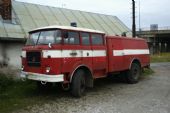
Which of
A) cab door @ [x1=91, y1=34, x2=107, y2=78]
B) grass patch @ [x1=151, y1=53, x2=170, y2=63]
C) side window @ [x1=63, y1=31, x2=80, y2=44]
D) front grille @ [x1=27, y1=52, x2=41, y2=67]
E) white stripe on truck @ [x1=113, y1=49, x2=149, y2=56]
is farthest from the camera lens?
grass patch @ [x1=151, y1=53, x2=170, y2=63]

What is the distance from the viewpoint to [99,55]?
12.9 metres

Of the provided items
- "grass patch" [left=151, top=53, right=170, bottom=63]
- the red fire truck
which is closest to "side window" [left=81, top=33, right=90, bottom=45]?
the red fire truck

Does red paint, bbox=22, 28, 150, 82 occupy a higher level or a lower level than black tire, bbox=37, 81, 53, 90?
higher

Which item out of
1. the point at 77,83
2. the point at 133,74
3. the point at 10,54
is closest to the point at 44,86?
the point at 77,83

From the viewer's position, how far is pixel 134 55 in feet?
51.9

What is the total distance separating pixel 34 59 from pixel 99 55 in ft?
9.75

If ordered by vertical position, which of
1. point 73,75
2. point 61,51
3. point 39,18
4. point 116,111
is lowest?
point 116,111

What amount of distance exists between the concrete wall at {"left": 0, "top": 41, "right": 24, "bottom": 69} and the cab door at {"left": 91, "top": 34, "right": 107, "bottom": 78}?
4.82 metres

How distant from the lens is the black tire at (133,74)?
15.7 metres

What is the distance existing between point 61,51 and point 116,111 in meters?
2.87

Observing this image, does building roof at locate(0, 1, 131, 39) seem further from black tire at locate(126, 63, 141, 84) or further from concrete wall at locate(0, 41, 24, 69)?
black tire at locate(126, 63, 141, 84)

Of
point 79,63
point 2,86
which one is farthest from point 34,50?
point 2,86

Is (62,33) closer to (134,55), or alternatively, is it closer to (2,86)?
(2,86)

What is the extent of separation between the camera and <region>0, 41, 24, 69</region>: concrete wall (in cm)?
1508
